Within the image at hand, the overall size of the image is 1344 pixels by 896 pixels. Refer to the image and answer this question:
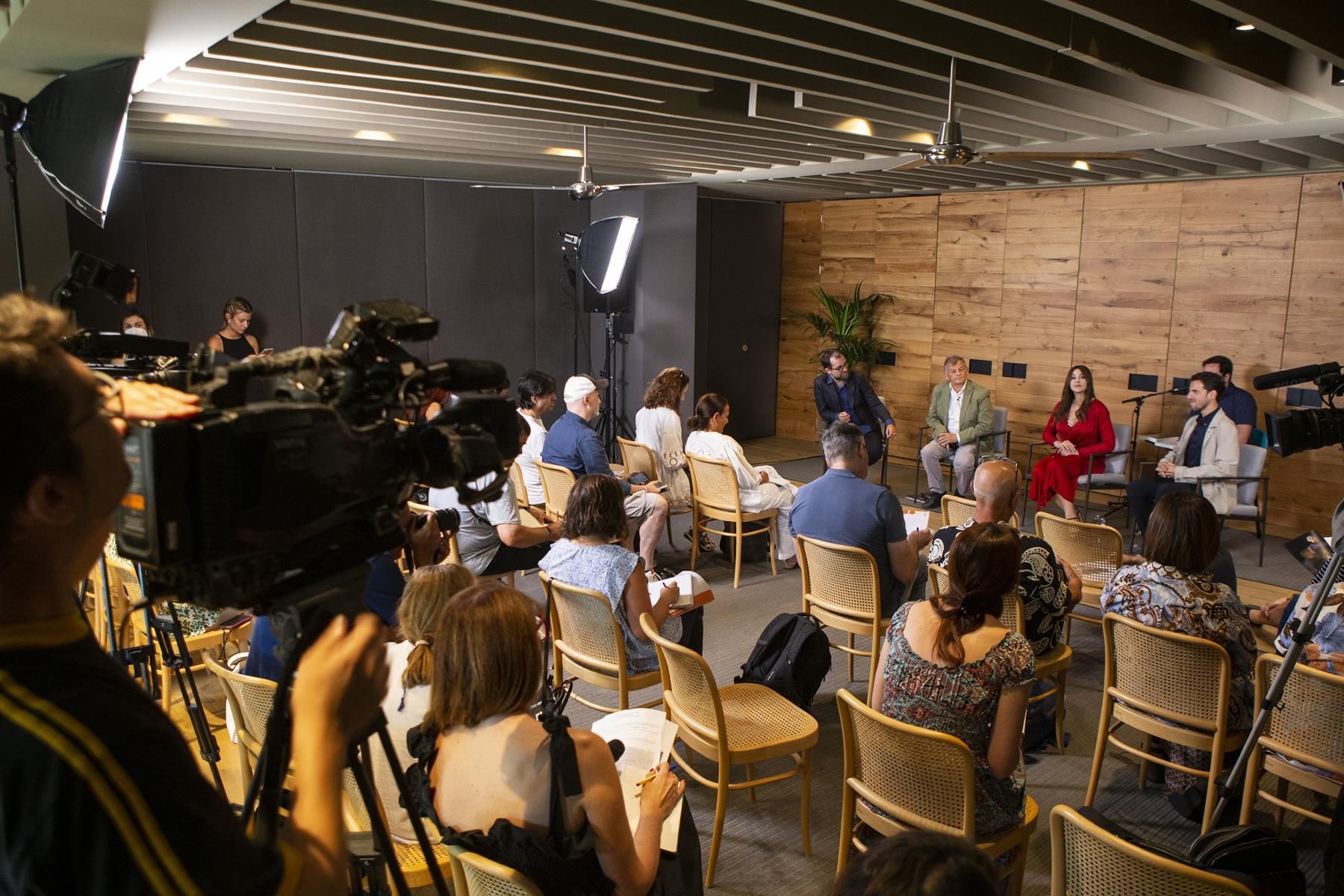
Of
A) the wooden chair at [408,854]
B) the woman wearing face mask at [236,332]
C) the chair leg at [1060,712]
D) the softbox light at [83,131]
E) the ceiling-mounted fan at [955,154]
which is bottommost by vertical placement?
the chair leg at [1060,712]

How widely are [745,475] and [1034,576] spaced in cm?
251

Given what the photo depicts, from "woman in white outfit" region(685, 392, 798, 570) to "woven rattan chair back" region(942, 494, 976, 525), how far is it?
125cm

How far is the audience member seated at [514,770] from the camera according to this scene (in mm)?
1687

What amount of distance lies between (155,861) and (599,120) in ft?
16.6

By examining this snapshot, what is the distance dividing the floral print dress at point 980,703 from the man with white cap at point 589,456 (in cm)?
296

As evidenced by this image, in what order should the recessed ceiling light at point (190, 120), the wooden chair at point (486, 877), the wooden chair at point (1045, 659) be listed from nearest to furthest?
1. the wooden chair at point (486, 877)
2. the wooden chair at point (1045, 659)
3. the recessed ceiling light at point (190, 120)

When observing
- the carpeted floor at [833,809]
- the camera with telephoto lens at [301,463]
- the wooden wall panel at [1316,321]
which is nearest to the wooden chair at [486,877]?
the camera with telephoto lens at [301,463]

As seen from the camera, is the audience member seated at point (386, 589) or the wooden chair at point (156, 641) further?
the wooden chair at point (156, 641)

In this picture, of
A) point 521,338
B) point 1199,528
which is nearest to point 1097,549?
point 1199,528

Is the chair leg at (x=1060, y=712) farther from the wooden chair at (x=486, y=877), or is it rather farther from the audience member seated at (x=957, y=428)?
the audience member seated at (x=957, y=428)

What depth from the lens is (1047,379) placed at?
845 centimetres

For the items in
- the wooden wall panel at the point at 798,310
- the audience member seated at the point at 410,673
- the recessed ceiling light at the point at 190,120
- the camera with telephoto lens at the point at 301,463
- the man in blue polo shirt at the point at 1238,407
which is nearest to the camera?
the camera with telephoto lens at the point at 301,463

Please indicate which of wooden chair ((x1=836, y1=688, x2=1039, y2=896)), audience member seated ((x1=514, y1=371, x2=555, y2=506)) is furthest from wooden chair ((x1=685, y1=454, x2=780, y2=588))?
wooden chair ((x1=836, y1=688, x2=1039, y2=896))

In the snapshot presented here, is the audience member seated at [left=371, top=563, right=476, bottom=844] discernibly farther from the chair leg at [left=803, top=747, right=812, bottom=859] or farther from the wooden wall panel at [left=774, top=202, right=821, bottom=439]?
the wooden wall panel at [left=774, top=202, right=821, bottom=439]
